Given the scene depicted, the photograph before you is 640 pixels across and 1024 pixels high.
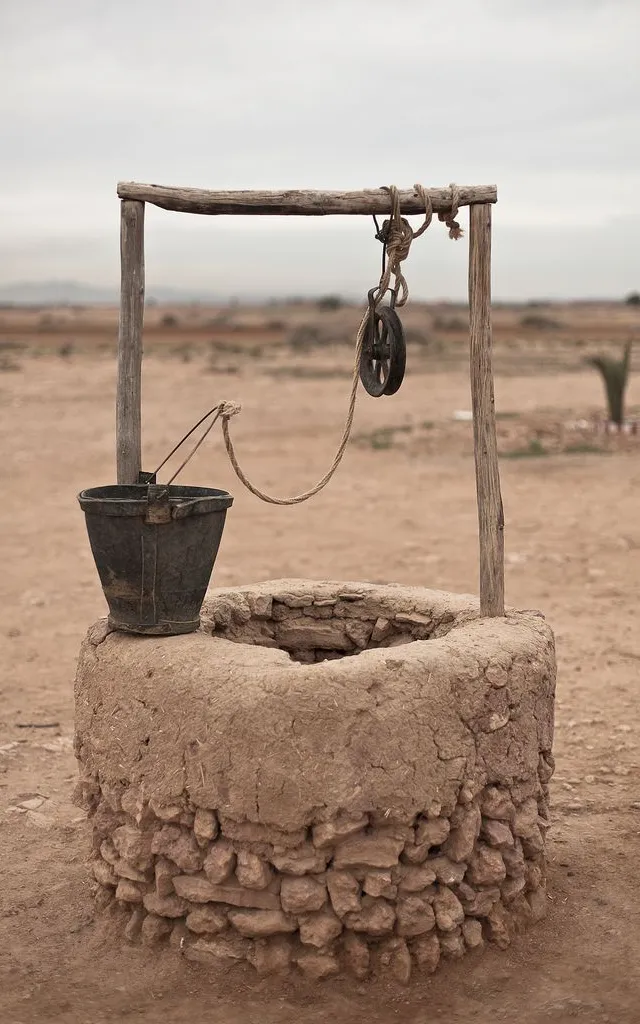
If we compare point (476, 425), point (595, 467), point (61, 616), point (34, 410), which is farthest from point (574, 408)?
point (476, 425)

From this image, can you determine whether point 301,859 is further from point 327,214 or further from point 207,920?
point 327,214

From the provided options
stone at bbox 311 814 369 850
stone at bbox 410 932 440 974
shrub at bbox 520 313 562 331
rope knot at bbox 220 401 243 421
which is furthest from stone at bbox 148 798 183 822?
shrub at bbox 520 313 562 331

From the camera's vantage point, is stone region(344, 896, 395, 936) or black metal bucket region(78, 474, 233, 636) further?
black metal bucket region(78, 474, 233, 636)

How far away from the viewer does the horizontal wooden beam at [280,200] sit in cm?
A: 377

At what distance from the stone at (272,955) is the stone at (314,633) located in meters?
1.32

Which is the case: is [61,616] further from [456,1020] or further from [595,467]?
[595,467]

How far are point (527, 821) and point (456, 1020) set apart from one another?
26.8 inches

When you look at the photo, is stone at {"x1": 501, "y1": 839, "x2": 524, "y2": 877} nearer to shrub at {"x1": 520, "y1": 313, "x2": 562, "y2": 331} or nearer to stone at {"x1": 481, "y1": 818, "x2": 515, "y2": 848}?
stone at {"x1": 481, "y1": 818, "x2": 515, "y2": 848}

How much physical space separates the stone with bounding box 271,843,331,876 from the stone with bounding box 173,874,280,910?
117mm

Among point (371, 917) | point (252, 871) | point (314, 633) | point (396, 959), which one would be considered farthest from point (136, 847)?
point (314, 633)

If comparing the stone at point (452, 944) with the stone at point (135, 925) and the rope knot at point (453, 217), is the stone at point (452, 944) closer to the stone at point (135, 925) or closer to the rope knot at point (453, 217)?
the stone at point (135, 925)

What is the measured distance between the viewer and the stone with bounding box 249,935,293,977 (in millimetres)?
3438

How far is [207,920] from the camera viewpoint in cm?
349

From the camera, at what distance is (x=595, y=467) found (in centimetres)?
1234
